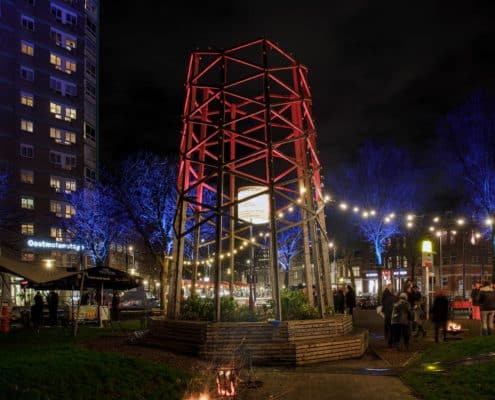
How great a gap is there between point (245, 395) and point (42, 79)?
5991 centimetres

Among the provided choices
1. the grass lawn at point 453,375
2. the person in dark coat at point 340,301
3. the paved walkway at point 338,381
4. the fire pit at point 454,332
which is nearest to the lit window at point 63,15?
the person in dark coat at point 340,301

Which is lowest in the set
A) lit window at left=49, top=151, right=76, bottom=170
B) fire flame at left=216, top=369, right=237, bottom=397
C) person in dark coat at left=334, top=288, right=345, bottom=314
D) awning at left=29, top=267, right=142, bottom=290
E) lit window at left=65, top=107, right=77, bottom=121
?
fire flame at left=216, top=369, right=237, bottom=397

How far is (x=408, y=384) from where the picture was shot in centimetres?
1219

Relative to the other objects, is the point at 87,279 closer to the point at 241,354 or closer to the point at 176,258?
the point at 176,258

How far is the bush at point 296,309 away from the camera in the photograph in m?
17.3

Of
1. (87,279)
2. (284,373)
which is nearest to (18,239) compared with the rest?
(87,279)

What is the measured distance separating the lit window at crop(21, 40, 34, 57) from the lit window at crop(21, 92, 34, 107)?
4.37 metres

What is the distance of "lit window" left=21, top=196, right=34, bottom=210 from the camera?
61016mm

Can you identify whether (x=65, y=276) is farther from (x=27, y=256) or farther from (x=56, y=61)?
(x=56, y=61)

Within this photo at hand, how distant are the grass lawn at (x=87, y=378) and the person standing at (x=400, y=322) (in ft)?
28.0

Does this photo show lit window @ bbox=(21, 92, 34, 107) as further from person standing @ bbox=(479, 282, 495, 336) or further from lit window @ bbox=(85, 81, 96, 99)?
person standing @ bbox=(479, 282, 495, 336)

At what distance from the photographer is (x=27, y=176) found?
6178 centimetres

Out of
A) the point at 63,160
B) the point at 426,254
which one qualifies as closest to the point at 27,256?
the point at 63,160

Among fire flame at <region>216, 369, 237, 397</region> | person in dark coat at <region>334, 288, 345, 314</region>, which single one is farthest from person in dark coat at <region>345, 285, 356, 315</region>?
fire flame at <region>216, 369, 237, 397</region>
